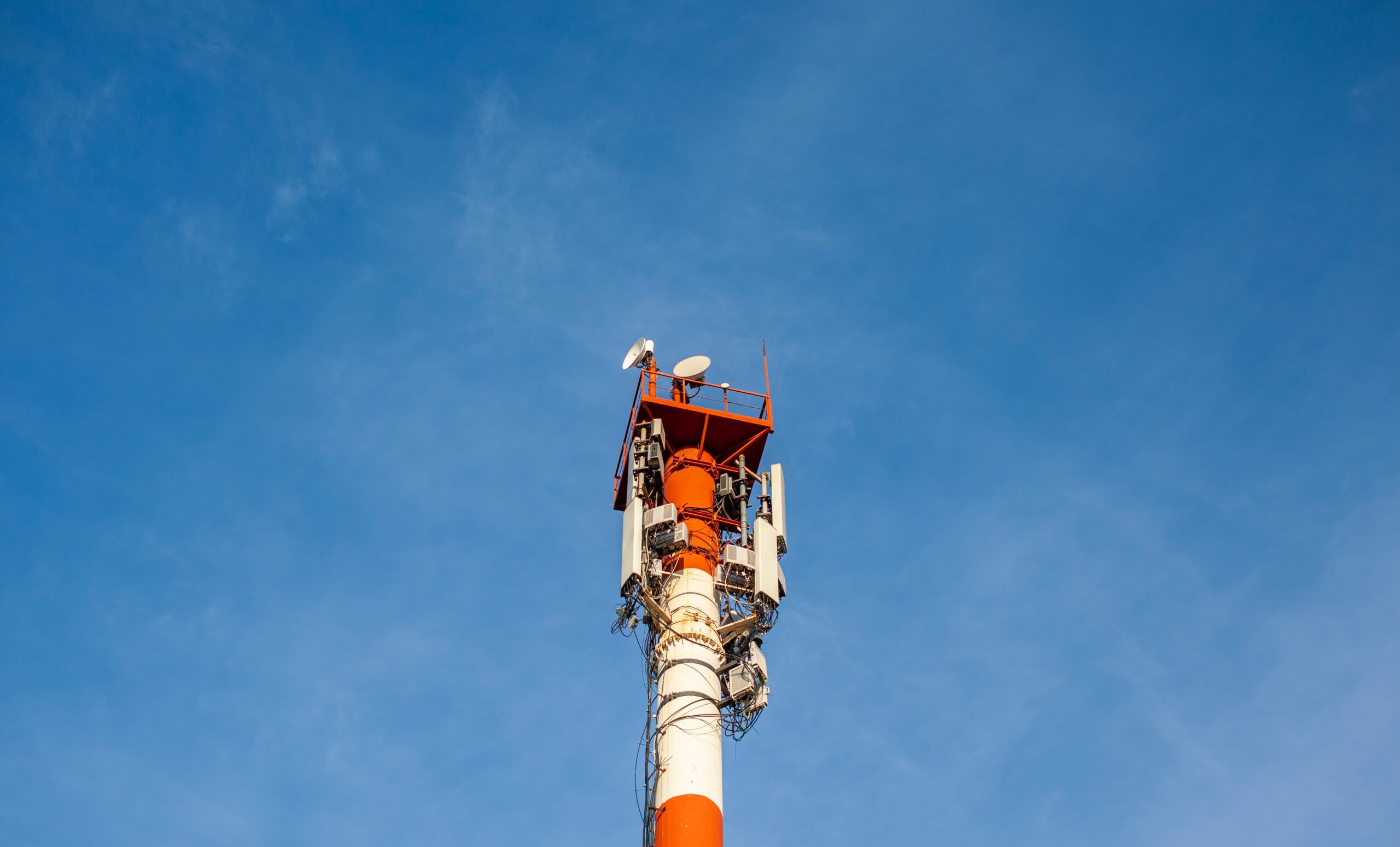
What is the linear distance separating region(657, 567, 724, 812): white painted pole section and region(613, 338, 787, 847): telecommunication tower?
35mm

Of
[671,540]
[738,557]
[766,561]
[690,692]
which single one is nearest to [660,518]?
[671,540]

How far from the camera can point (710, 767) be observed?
34875 millimetres

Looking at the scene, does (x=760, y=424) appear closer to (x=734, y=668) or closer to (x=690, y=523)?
(x=690, y=523)

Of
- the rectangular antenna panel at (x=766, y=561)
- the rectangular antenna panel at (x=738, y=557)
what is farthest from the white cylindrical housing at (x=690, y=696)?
the rectangular antenna panel at (x=766, y=561)

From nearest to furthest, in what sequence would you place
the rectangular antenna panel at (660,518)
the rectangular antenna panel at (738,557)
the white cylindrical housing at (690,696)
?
1. the white cylindrical housing at (690,696)
2. the rectangular antenna panel at (738,557)
3. the rectangular antenna panel at (660,518)

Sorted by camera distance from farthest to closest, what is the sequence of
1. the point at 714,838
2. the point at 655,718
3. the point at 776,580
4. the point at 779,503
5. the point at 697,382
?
the point at 697,382 → the point at 779,503 → the point at 776,580 → the point at 655,718 → the point at 714,838

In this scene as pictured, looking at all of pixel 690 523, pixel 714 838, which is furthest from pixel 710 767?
pixel 690 523

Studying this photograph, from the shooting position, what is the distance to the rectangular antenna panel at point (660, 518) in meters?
39.8

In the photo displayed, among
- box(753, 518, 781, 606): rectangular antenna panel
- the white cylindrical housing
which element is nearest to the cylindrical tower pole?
the white cylindrical housing

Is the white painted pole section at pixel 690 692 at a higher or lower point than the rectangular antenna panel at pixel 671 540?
lower

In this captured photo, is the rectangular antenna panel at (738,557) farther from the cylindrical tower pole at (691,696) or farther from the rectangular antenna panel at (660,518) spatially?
the rectangular antenna panel at (660,518)

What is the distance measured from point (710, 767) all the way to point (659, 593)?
5.88m

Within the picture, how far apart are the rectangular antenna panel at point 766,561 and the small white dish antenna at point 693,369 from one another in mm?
6566

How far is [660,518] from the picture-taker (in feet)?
131
